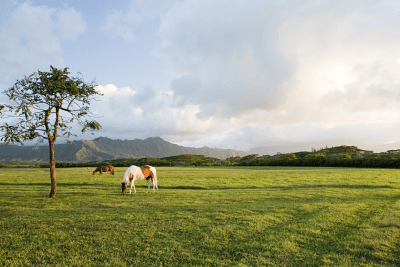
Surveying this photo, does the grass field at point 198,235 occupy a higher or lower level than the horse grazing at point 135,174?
lower

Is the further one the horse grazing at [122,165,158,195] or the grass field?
the horse grazing at [122,165,158,195]

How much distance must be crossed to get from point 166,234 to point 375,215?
12026 millimetres

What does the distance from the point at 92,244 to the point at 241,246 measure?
18.4ft

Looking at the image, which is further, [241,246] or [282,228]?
[282,228]

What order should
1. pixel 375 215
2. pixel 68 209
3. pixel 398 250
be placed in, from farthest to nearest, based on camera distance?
pixel 68 209 < pixel 375 215 < pixel 398 250

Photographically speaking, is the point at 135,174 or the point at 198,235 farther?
the point at 135,174

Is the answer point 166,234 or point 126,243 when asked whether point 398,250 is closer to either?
point 166,234

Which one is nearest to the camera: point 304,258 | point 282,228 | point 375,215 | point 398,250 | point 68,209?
point 304,258

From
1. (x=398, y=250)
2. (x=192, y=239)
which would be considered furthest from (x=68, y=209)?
(x=398, y=250)

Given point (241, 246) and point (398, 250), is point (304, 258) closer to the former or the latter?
point (241, 246)

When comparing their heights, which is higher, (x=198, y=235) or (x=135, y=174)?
(x=135, y=174)

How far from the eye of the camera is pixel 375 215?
12.0m

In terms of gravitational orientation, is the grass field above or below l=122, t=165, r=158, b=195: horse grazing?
below

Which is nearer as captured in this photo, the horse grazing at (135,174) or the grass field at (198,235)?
the grass field at (198,235)
